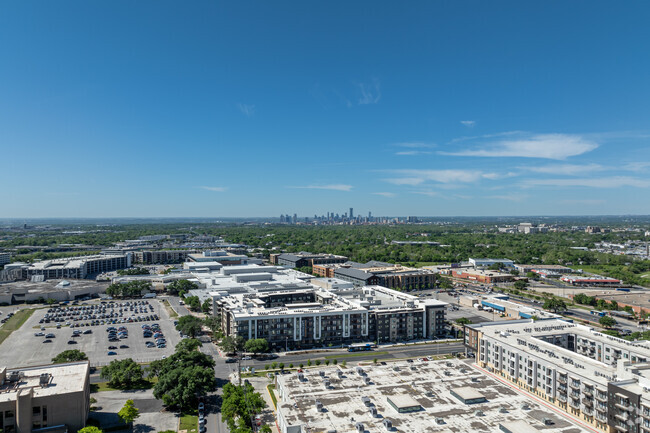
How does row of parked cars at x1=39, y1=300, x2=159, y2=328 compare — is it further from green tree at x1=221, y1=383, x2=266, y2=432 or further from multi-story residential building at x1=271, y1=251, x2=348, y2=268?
multi-story residential building at x1=271, y1=251, x2=348, y2=268

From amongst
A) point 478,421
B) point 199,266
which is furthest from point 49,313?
point 478,421

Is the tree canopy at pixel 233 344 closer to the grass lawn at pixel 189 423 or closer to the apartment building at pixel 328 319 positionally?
the apartment building at pixel 328 319

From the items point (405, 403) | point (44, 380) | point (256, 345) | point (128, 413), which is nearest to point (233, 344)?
point (256, 345)

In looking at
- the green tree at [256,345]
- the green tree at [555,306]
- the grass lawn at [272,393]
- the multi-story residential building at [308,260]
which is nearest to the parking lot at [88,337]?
the green tree at [256,345]

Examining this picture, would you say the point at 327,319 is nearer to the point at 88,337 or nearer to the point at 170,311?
the point at 88,337

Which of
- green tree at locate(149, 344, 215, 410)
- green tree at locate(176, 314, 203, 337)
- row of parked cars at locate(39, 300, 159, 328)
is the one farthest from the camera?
row of parked cars at locate(39, 300, 159, 328)

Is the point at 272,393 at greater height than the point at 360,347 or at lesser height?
greater

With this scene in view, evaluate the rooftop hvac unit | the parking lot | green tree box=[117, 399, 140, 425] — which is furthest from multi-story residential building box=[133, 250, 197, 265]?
green tree box=[117, 399, 140, 425]
